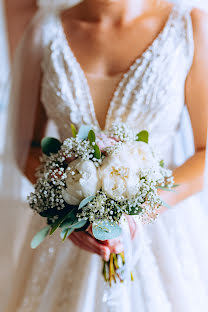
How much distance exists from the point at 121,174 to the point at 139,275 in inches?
14.1

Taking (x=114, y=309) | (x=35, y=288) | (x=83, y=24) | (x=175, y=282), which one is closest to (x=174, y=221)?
(x=175, y=282)

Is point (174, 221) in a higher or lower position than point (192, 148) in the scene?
lower

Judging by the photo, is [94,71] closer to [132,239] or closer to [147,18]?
[147,18]

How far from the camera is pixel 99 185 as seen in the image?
0.64m

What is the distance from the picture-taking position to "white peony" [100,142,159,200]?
24.6 inches

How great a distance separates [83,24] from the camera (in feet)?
3.54

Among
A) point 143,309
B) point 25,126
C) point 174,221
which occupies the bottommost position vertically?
point 143,309

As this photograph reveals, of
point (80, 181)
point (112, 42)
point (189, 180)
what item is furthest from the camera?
point (112, 42)

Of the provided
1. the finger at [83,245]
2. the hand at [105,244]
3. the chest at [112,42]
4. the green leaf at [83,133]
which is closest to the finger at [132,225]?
the hand at [105,244]

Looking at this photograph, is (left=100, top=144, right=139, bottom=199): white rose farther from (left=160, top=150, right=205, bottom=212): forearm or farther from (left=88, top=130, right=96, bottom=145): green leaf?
(left=160, top=150, right=205, bottom=212): forearm

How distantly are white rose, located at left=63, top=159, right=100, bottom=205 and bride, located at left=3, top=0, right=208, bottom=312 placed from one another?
0.55 ft

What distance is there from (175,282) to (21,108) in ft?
A: 2.48

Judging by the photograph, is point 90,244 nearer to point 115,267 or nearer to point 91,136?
point 115,267

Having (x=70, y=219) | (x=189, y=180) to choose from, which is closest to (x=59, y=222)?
(x=70, y=219)
